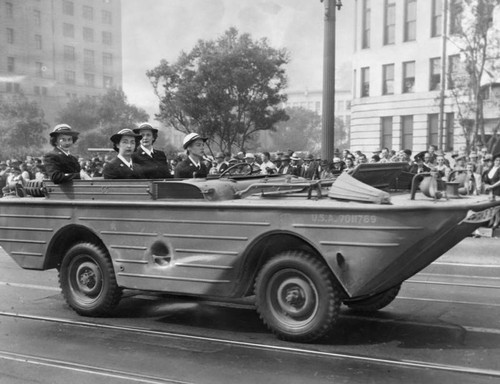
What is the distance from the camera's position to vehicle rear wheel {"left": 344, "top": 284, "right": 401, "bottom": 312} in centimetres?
645

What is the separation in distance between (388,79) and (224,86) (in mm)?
15419

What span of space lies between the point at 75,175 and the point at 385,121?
94.6 ft

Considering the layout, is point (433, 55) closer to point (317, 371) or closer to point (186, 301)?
point (186, 301)

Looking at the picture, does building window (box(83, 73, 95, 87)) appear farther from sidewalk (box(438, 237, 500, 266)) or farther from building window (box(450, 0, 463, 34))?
sidewalk (box(438, 237, 500, 266))

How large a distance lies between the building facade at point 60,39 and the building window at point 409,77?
14.5 metres

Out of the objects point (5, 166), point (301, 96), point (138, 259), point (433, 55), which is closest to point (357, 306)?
point (138, 259)

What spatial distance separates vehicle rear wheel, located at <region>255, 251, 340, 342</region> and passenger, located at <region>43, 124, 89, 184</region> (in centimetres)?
249

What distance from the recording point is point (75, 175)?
711 centimetres

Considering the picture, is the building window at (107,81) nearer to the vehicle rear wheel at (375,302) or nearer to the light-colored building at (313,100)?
the vehicle rear wheel at (375,302)

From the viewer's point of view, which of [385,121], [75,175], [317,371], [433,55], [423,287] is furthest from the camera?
[385,121]

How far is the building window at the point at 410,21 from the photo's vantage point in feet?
106

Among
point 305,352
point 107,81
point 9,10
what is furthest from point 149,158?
point 107,81

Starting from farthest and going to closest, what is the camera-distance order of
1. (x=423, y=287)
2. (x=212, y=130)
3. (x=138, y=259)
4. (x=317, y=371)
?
(x=212, y=130) → (x=423, y=287) → (x=138, y=259) → (x=317, y=371)

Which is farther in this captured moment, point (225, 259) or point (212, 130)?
point (212, 130)
